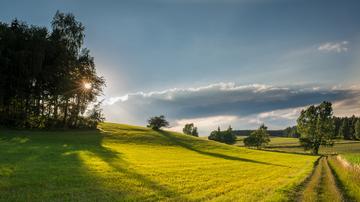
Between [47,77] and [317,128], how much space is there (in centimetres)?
9912

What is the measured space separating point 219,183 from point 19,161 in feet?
63.0

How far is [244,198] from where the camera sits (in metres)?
20.5

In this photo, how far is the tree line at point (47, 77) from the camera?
2899 inches

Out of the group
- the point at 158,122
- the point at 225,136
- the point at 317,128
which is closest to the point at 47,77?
the point at 158,122

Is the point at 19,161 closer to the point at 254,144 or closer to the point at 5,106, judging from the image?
the point at 5,106

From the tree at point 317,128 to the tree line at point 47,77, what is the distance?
271 feet

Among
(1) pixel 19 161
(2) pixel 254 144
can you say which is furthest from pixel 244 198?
(2) pixel 254 144

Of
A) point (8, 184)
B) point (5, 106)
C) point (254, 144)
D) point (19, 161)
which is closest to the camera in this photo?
point (8, 184)

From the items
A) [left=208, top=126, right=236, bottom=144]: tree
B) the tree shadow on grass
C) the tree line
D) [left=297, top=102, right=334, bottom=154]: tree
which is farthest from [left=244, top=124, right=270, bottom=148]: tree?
the tree shadow on grass

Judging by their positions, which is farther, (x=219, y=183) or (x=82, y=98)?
(x=82, y=98)

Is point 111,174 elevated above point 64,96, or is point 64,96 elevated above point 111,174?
point 64,96

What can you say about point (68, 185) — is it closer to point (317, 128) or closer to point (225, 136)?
point (317, 128)

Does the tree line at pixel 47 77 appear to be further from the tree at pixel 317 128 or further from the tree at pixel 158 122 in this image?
the tree at pixel 317 128

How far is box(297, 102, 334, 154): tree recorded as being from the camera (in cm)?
13088
